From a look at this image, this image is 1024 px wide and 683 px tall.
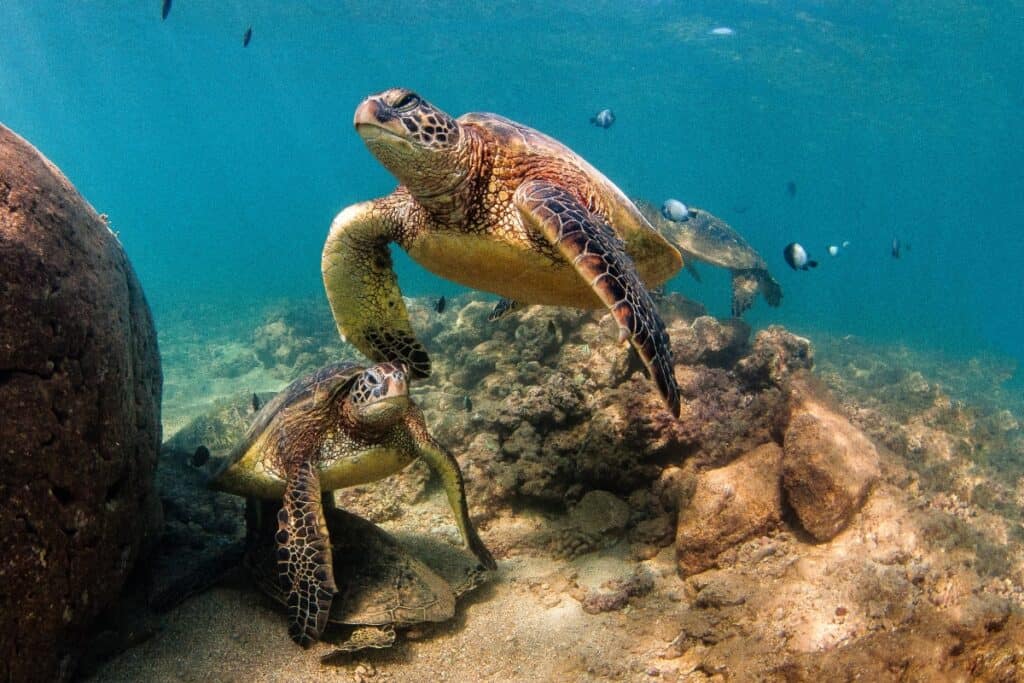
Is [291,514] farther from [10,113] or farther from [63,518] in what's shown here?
[10,113]

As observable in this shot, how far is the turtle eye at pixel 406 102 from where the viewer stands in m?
3.29

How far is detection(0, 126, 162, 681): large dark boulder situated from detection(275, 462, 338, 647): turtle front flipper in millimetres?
836

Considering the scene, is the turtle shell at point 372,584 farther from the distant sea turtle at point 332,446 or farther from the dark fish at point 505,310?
the dark fish at point 505,310

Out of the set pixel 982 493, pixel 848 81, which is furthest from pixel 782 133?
pixel 982 493

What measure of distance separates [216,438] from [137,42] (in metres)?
48.5

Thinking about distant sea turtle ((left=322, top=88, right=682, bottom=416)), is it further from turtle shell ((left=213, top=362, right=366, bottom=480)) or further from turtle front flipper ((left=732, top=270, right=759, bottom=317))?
turtle front flipper ((left=732, top=270, right=759, bottom=317))

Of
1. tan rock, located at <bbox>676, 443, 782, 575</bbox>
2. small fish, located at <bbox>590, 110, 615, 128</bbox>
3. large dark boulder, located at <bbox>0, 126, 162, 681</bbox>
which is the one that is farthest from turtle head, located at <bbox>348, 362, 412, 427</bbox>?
small fish, located at <bbox>590, 110, 615, 128</bbox>

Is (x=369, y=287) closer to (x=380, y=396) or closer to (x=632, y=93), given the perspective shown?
(x=380, y=396)

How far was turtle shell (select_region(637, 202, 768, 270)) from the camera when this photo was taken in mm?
10539

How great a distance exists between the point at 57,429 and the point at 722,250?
10.7 m

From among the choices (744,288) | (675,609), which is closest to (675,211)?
(744,288)

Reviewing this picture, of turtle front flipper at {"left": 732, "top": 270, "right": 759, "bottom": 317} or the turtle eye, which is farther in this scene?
turtle front flipper at {"left": 732, "top": 270, "right": 759, "bottom": 317}

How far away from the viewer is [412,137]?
3.22 meters

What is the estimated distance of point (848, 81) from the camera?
36062 mm
